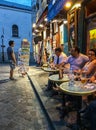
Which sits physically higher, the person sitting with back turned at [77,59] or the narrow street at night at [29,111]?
the person sitting with back turned at [77,59]

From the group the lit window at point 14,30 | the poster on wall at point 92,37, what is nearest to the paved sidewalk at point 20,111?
the poster on wall at point 92,37

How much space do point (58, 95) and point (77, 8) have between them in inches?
142

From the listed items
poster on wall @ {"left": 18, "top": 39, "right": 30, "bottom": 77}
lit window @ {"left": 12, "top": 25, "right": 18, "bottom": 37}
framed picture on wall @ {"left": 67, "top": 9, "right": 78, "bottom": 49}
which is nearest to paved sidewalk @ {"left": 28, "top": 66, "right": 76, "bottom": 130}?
framed picture on wall @ {"left": 67, "top": 9, "right": 78, "bottom": 49}

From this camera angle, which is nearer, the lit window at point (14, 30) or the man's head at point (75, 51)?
the man's head at point (75, 51)

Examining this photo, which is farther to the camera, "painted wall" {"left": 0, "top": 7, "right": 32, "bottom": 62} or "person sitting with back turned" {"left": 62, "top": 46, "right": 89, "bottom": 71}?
"painted wall" {"left": 0, "top": 7, "right": 32, "bottom": 62}

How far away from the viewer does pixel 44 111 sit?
19.4ft

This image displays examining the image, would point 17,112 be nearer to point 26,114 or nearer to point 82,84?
point 26,114

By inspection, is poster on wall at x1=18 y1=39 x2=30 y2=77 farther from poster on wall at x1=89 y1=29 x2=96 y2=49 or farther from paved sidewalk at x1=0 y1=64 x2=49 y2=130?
poster on wall at x1=89 y1=29 x2=96 y2=49

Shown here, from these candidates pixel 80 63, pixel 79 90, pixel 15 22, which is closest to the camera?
pixel 79 90

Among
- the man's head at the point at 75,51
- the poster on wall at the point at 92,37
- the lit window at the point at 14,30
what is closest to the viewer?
the man's head at the point at 75,51

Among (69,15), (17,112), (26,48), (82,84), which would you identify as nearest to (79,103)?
(82,84)

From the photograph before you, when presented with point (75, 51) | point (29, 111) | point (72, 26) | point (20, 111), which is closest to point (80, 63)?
point (75, 51)

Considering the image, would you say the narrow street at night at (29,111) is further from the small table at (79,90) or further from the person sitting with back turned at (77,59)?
the person sitting with back turned at (77,59)

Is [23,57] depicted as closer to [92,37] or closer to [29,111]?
[92,37]
